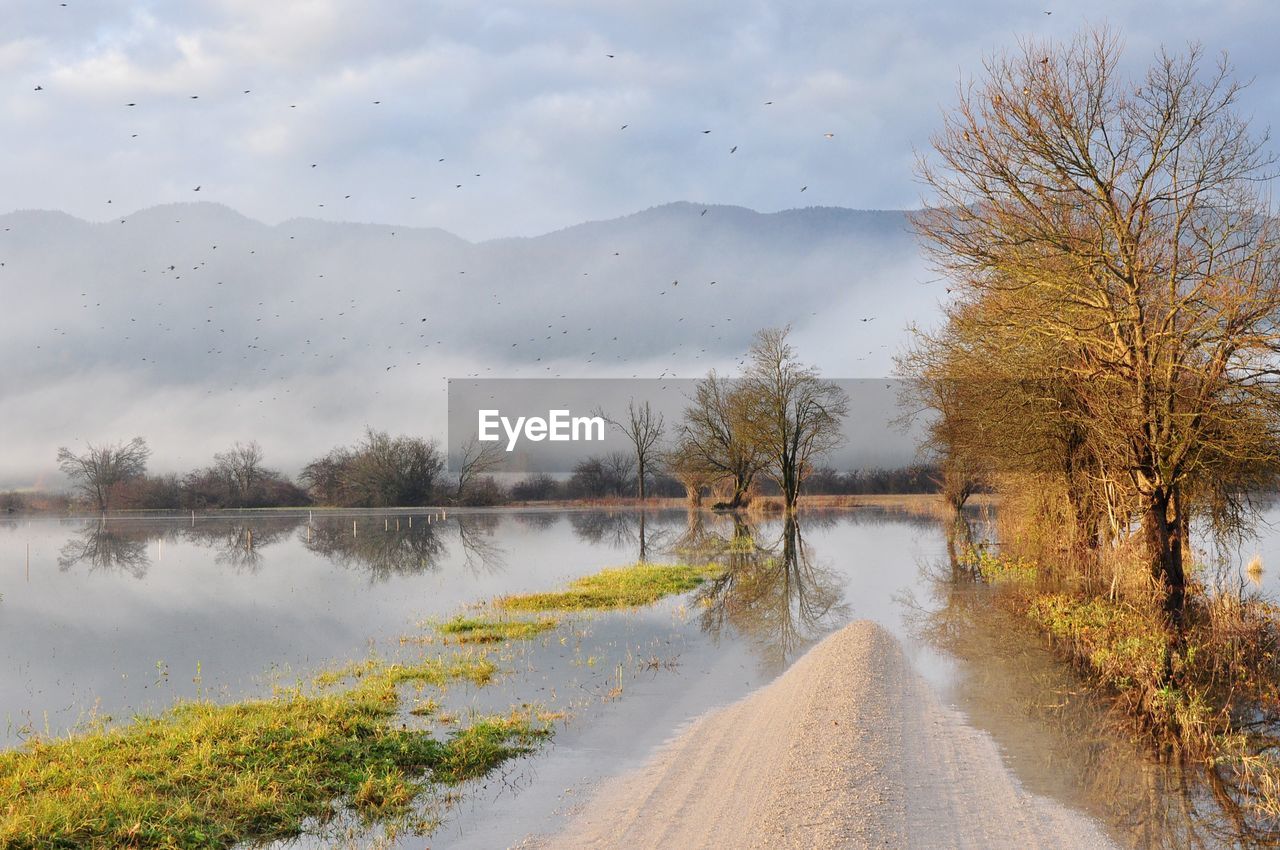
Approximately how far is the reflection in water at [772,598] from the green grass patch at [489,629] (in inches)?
135

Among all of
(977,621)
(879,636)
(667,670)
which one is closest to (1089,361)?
(977,621)

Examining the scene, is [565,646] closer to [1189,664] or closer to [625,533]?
[1189,664]

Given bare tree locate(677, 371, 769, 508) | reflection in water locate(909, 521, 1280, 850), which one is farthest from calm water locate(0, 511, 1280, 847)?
bare tree locate(677, 371, 769, 508)

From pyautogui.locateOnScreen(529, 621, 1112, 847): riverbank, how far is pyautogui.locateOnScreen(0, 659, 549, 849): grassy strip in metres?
1.89

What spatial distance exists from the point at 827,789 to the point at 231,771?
5.57m

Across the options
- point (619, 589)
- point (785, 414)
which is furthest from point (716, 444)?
point (619, 589)

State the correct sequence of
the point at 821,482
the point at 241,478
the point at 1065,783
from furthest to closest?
the point at 821,482 < the point at 241,478 < the point at 1065,783

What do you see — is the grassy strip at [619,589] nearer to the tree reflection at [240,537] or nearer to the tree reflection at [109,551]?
the tree reflection at [240,537]

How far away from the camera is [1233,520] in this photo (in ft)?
66.5

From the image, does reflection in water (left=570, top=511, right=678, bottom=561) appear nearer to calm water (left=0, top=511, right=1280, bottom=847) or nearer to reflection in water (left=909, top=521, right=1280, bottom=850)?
calm water (left=0, top=511, right=1280, bottom=847)

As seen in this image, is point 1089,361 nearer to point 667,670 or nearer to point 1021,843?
point 667,670

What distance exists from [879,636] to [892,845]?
10.0 m

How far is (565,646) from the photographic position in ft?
53.2

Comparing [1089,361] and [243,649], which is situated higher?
[1089,361]
